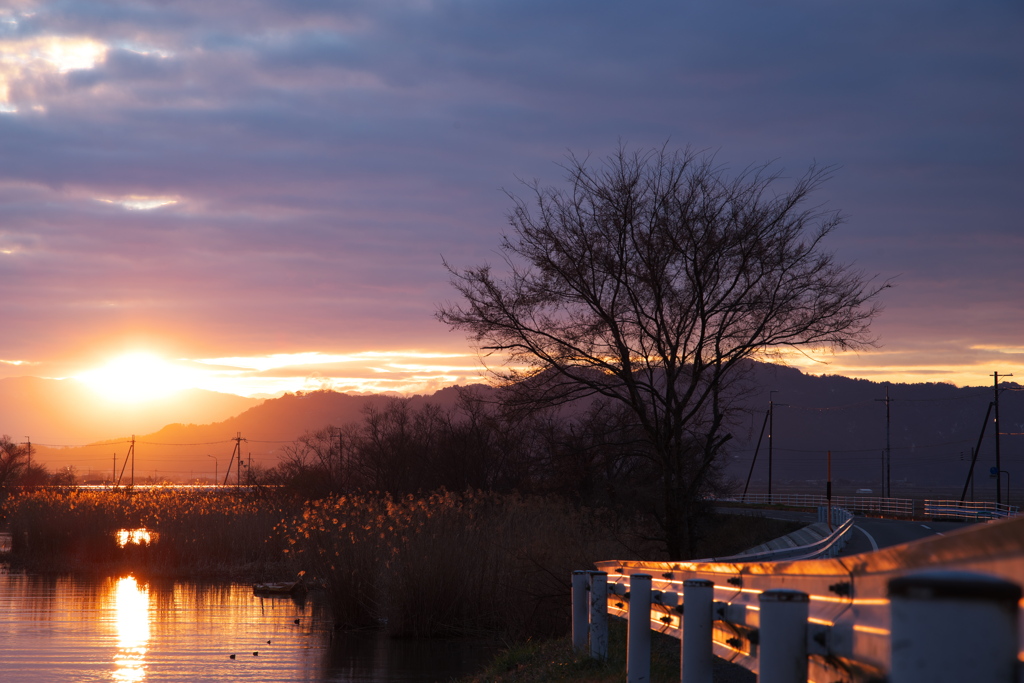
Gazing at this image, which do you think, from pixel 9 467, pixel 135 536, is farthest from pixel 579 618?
pixel 9 467

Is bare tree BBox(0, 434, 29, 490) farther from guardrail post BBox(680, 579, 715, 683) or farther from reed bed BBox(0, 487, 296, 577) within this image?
guardrail post BBox(680, 579, 715, 683)

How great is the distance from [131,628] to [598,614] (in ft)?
42.4

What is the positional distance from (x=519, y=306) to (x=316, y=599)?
11.1 meters

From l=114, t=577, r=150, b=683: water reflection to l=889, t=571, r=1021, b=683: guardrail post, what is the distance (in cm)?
1360

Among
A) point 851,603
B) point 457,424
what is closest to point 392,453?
point 457,424

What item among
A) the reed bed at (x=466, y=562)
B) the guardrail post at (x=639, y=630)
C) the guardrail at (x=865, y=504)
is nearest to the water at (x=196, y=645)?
the reed bed at (x=466, y=562)

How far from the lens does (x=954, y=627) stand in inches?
71.3

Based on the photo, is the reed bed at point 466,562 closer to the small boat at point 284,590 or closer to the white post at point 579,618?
the small boat at point 284,590

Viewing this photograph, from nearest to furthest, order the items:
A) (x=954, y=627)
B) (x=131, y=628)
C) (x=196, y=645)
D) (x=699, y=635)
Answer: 1. (x=954, y=627)
2. (x=699, y=635)
3. (x=196, y=645)
4. (x=131, y=628)

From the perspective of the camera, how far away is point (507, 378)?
1617cm

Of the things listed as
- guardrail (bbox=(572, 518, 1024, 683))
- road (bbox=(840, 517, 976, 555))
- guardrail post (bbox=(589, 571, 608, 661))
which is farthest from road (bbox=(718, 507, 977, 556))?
guardrail (bbox=(572, 518, 1024, 683))

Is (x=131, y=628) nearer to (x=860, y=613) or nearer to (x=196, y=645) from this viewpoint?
(x=196, y=645)

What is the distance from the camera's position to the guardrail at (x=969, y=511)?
39.9 m

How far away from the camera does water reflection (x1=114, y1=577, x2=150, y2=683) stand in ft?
46.5
